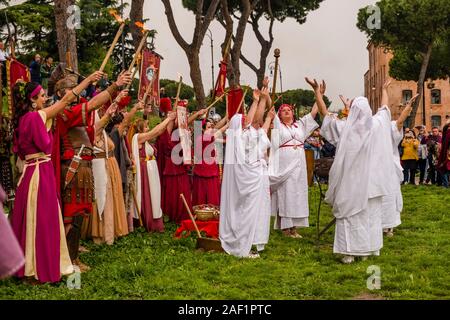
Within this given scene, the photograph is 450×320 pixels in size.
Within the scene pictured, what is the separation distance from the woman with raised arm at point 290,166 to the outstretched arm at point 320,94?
3.56ft

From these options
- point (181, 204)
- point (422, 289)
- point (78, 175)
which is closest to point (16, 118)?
point (78, 175)

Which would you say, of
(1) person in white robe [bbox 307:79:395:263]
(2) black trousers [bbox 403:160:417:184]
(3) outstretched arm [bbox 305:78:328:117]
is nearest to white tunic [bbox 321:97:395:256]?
(1) person in white robe [bbox 307:79:395:263]

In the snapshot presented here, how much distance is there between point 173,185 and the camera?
11703 mm

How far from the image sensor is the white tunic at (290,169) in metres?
10.2

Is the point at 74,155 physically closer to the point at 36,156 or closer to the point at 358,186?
the point at 36,156

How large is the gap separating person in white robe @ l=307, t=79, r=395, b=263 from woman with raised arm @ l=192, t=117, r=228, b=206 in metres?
3.92

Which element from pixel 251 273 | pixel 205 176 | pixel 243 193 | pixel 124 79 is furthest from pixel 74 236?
pixel 205 176

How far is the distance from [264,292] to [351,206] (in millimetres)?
2179

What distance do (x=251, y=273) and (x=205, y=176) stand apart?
4789 mm

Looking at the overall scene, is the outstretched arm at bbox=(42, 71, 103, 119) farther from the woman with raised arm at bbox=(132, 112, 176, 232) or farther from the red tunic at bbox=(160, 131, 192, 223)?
the red tunic at bbox=(160, 131, 192, 223)

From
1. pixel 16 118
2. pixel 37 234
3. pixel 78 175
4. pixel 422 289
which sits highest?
pixel 16 118

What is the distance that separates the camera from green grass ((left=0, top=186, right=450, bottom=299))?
6371mm

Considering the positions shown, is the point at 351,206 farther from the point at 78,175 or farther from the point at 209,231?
the point at 78,175
